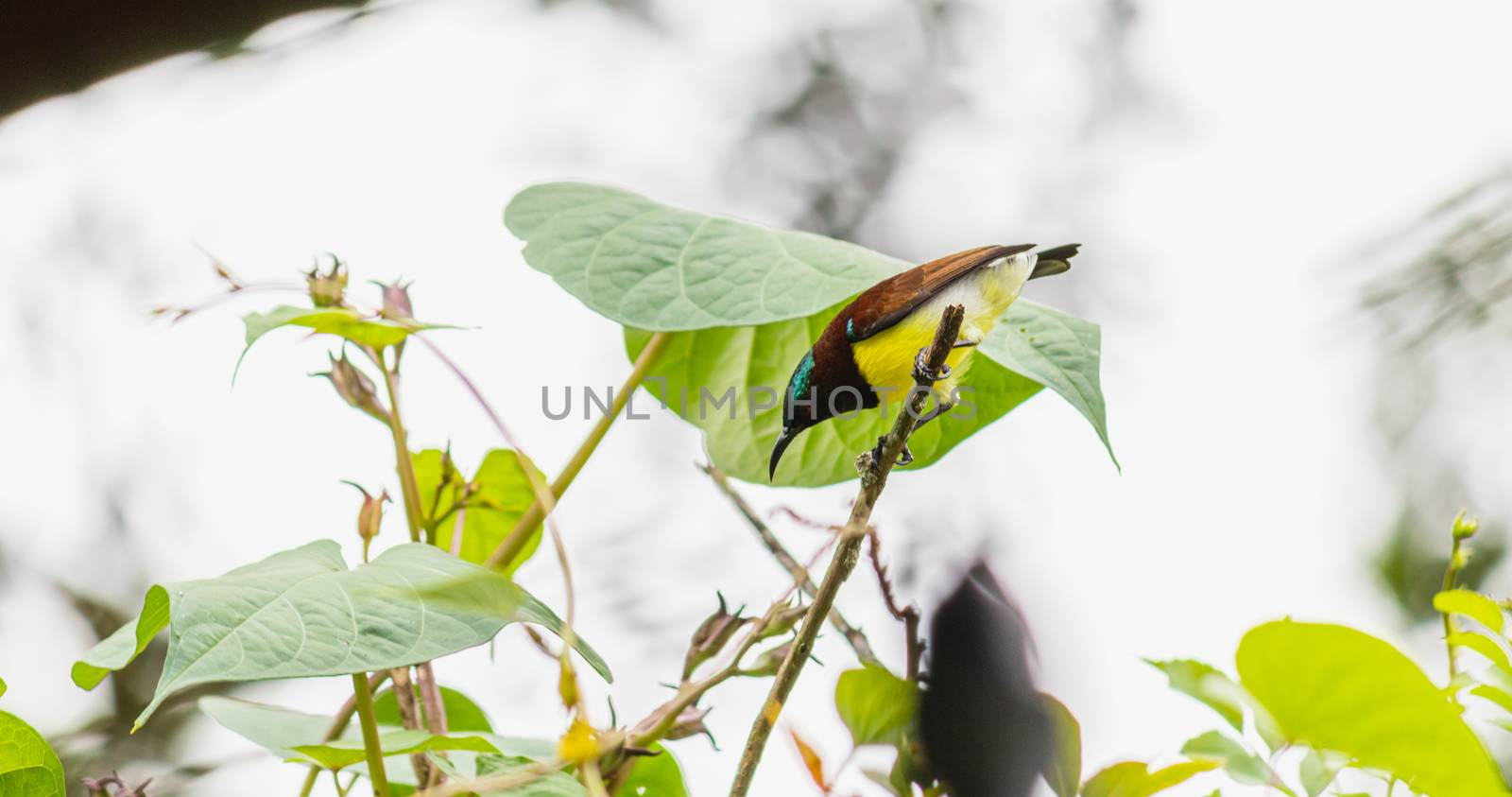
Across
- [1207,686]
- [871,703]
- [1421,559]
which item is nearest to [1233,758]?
[1207,686]

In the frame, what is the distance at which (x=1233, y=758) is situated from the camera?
0.38m

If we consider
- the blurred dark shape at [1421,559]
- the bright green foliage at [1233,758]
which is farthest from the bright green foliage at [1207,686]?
the blurred dark shape at [1421,559]

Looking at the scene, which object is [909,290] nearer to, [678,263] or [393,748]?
[678,263]

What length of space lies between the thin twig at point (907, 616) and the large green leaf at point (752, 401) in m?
0.32

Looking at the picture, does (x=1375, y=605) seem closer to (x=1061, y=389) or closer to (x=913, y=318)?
(x=913, y=318)

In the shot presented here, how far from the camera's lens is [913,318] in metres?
0.75

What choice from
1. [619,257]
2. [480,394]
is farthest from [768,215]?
[480,394]

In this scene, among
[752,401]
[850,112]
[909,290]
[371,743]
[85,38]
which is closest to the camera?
[371,743]

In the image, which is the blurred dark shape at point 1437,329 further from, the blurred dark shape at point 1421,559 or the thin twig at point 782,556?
the thin twig at point 782,556

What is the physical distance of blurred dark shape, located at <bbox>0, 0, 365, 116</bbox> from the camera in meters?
1.10

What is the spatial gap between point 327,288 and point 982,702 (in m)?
0.42

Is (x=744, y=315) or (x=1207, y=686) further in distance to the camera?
(x=744, y=315)

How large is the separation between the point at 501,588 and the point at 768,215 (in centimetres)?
135

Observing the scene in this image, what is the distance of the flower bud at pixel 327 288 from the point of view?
589mm
